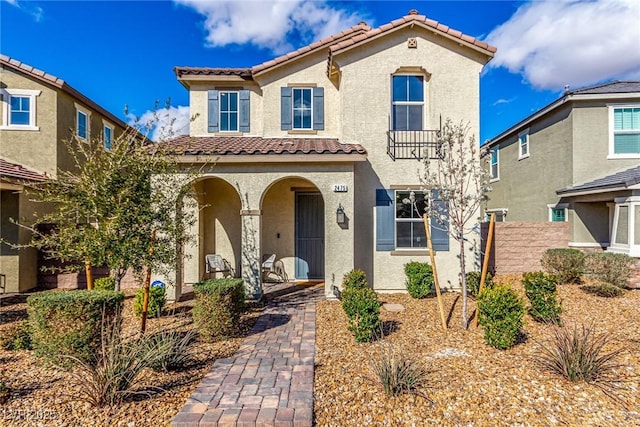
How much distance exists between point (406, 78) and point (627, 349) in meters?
8.83

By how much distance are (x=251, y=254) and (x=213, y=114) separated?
5.86 meters

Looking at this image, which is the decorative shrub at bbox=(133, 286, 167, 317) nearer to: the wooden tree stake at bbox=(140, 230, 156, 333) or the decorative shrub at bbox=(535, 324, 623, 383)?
the wooden tree stake at bbox=(140, 230, 156, 333)

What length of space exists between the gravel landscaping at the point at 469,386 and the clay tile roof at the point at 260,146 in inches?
194

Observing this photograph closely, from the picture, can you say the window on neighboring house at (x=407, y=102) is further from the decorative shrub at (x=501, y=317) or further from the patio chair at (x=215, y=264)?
the patio chair at (x=215, y=264)

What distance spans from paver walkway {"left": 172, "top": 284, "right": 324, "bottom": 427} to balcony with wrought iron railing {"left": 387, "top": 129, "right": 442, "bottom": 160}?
6.07 m

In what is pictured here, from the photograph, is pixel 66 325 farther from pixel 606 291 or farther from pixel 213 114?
pixel 606 291

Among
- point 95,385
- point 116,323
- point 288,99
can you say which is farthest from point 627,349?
point 288,99

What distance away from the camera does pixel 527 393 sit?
4.26 meters

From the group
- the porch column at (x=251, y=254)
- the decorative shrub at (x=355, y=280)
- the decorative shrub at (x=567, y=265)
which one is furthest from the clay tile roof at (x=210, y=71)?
the decorative shrub at (x=567, y=265)

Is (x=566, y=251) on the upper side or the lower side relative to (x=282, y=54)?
lower

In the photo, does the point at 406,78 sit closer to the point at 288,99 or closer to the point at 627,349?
the point at 288,99

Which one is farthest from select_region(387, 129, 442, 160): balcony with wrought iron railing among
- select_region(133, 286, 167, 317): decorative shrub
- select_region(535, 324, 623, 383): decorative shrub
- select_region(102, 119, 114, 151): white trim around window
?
select_region(102, 119, 114, 151): white trim around window

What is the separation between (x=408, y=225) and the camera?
34.2ft

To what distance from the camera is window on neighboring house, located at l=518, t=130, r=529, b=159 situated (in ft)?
53.6
